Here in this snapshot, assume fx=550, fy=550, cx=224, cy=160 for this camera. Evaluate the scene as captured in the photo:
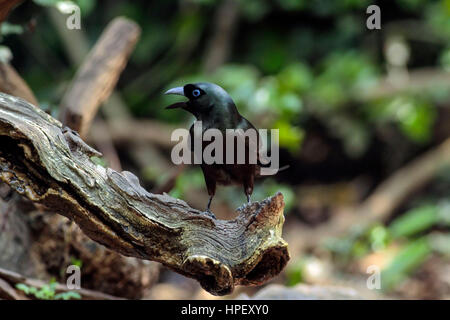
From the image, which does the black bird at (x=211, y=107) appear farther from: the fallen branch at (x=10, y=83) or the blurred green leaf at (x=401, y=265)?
the blurred green leaf at (x=401, y=265)

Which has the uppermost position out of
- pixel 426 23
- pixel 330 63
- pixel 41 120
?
pixel 426 23

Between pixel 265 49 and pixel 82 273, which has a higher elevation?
pixel 265 49

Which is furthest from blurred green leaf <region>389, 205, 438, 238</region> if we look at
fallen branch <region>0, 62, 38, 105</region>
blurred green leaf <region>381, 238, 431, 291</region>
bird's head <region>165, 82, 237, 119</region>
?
fallen branch <region>0, 62, 38, 105</region>

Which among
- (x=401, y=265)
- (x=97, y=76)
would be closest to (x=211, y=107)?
(x=97, y=76)

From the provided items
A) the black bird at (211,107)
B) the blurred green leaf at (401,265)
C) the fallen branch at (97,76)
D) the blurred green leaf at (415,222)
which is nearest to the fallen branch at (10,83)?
the fallen branch at (97,76)

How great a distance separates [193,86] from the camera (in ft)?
10.1

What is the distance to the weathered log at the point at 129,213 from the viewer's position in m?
2.60

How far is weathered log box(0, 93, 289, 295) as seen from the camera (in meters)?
2.60

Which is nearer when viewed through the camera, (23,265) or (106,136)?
(23,265)

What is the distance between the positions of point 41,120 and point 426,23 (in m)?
7.72

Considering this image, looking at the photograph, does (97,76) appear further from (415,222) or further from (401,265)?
(415,222)

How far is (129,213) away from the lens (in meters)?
2.71
